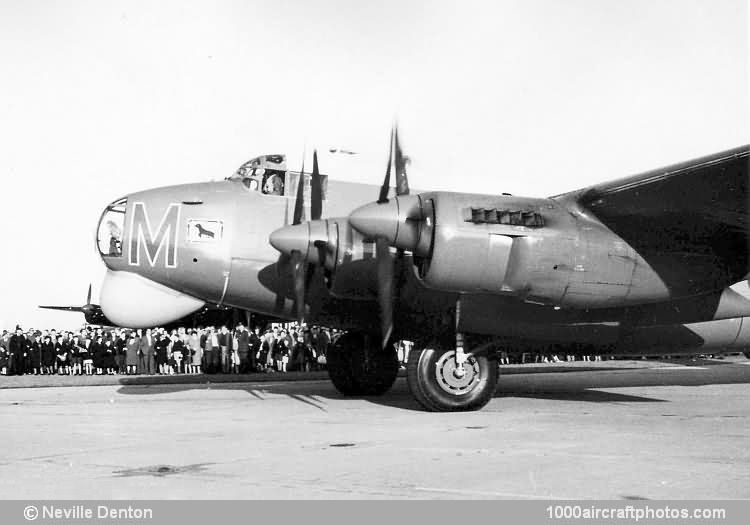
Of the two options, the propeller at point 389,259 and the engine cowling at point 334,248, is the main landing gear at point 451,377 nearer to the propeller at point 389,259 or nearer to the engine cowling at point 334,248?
the propeller at point 389,259

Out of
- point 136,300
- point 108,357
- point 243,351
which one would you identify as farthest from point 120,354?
point 136,300

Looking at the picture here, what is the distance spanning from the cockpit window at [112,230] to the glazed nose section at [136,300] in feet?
1.24

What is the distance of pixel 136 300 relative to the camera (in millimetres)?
14070

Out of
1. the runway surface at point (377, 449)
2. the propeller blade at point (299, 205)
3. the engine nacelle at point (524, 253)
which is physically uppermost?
the propeller blade at point (299, 205)

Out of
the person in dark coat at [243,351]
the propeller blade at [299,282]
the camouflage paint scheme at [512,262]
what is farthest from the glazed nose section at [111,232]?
the person in dark coat at [243,351]

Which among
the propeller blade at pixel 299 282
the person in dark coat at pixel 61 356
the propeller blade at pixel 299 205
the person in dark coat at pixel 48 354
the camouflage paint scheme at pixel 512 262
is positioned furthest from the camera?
the person in dark coat at pixel 61 356

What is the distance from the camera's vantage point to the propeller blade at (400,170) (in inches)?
516

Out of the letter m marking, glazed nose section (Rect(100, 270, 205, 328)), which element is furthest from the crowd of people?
the letter m marking

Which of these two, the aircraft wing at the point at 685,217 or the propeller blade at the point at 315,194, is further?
the propeller blade at the point at 315,194

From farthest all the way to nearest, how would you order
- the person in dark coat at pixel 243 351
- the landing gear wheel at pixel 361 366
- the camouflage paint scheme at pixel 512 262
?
the person in dark coat at pixel 243 351
the landing gear wheel at pixel 361 366
the camouflage paint scheme at pixel 512 262

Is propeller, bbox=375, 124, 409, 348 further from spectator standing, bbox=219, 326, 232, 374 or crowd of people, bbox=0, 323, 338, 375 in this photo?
spectator standing, bbox=219, 326, 232, 374

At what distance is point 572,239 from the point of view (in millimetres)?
11977

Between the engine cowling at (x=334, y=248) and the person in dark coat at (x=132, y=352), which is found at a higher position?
the engine cowling at (x=334, y=248)
